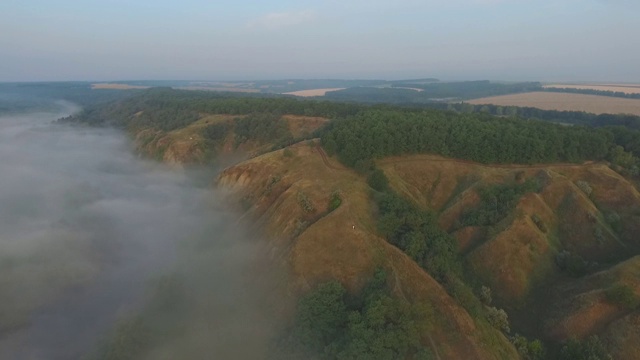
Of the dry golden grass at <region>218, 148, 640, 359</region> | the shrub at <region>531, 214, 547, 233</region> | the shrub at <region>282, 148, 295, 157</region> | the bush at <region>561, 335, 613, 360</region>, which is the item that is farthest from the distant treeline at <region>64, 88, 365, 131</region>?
the bush at <region>561, 335, 613, 360</region>

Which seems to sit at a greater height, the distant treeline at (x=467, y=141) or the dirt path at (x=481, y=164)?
the distant treeline at (x=467, y=141)

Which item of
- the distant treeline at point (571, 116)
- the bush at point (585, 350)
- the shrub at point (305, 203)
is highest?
the distant treeline at point (571, 116)

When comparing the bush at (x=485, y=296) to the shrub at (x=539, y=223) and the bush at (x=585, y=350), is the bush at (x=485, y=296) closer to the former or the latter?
the bush at (x=585, y=350)

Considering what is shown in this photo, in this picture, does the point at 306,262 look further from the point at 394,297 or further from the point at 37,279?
the point at 37,279

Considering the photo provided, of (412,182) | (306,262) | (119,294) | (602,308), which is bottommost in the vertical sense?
(119,294)

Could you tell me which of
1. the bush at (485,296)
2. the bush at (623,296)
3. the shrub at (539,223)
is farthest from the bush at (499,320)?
the shrub at (539,223)

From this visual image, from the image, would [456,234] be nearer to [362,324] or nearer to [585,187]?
[585,187]

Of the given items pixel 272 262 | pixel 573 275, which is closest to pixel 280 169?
pixel 272 262

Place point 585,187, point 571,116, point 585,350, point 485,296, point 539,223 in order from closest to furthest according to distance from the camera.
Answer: point 585,350 → point 485,296 → point 539,223 → point 585,187 → point 571,116

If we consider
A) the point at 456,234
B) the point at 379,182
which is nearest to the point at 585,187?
the point at 456,234

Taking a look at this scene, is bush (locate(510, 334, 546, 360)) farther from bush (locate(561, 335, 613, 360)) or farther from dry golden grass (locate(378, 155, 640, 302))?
dry golden grass (locate(378, 155, 640, 302))

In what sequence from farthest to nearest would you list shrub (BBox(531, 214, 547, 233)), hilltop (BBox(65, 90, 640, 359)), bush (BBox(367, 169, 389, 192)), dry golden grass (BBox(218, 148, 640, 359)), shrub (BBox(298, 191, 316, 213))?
1. bush (BBox(367, 169, 389, 192))
2. shrub (BBox(531, 214, 547, 233))
3. shrub (BBox(298, 191, 316, 213))
4. dry golden grass (BBox(218, 148, 640, 359))
5. hilltop (BBox(65, 90, 640, 359))
